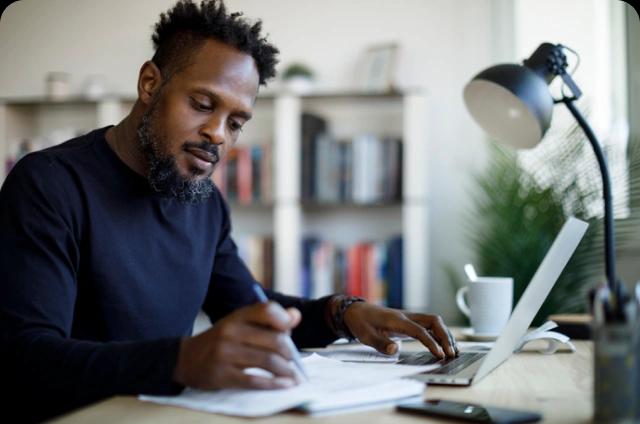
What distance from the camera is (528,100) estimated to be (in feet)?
4.05

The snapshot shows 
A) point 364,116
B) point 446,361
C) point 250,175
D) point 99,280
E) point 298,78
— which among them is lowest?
point 446,361

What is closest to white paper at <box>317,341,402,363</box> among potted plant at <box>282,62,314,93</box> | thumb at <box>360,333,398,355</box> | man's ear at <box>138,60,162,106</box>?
thumb at <box>360,333,398,355</box>

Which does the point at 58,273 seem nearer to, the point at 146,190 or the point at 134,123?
the point at 146,190

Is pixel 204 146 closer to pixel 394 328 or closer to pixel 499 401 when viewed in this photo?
pixel 394 328

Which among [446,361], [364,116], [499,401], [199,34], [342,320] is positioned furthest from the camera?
[364,116]

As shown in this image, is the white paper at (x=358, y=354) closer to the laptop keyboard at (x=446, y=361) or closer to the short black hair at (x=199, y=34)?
the laptop keyboard at (x=446, y=361)

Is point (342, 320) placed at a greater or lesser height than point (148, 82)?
lesser

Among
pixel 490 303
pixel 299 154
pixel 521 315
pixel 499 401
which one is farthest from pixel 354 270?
pixel 499 401

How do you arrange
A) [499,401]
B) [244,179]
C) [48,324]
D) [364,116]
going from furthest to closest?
1. [364,116]
2. [244,179]
3. [48,324]
4. [499,401]

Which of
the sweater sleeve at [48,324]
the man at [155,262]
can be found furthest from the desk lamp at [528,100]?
the sweater sleeve at [48,324]

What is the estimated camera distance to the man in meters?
0.84

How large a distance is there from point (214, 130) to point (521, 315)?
674 mm

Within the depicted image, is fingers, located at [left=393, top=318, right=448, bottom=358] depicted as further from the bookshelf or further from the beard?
the bookshelf

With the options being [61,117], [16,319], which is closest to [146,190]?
[16,319]
